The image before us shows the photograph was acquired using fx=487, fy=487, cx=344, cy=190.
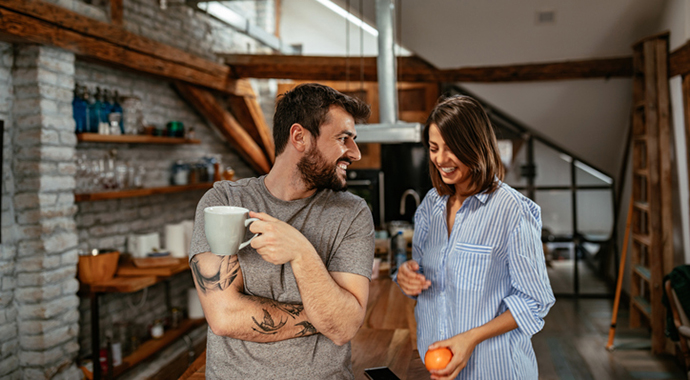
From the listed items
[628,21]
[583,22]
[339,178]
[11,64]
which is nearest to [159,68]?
[11,64]

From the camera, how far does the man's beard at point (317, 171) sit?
1262 mm

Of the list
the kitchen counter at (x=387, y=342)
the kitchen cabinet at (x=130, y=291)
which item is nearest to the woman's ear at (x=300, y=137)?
the kitchen counter at (x=387, y=342)

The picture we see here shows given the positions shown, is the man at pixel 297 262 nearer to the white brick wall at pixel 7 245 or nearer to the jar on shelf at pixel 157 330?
the white brick wall at pixel 7 245

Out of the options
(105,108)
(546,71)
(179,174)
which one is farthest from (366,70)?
(105,108)

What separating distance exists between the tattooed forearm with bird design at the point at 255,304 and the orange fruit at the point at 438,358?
0.30 m

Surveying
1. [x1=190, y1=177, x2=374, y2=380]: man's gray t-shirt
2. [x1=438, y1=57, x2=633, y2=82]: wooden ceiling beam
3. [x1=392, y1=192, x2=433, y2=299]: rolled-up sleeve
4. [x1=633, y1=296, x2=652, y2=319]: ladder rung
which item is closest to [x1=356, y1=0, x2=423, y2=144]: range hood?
[x1=438, y1=57, x2=633, y2=82]: wooden ceiling beam

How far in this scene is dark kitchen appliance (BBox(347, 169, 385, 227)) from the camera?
632 cm

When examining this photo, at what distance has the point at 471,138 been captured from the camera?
52.4 inches

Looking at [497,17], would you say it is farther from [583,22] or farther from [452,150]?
[452,150]

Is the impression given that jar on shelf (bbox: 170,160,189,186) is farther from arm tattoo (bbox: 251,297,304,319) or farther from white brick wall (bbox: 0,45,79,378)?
arm tattoo (bbox: 251,297,304,319)

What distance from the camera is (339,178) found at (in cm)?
129

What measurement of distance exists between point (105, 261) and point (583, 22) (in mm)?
4272

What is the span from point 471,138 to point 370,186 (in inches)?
197

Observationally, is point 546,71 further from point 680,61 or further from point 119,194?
point 119,194
